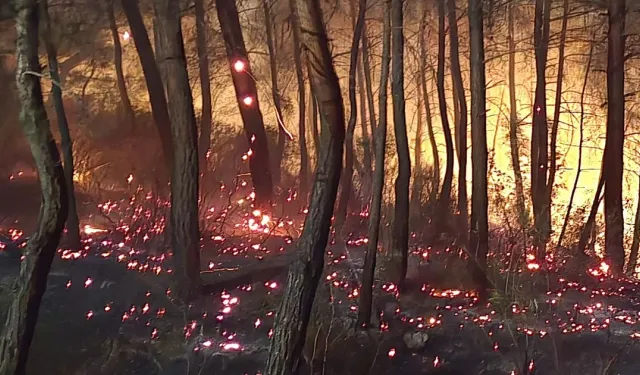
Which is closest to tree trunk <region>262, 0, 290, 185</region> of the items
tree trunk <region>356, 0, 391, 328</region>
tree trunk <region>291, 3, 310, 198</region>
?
tree trunk <region>291, 3, 310, 198</region>

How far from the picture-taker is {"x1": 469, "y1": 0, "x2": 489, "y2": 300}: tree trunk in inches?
499

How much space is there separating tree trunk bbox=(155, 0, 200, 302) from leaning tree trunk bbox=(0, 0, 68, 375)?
3859 mm

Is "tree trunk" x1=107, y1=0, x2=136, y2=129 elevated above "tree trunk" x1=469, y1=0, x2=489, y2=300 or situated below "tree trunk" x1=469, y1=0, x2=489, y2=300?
above

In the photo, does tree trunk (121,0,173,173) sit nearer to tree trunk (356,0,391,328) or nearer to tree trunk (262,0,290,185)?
tree trunk (356,0,391,328)

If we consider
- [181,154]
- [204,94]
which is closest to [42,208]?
[181,154]

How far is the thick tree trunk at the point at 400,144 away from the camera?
1170 cm

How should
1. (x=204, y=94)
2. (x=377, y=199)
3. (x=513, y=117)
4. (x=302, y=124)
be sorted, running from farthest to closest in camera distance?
(x=513, y=117) → (x=302, y=124) → (x=204, y=94) → (x=377, y=199)

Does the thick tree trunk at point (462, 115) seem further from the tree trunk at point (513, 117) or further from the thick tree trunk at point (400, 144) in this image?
the thick tree trunk at point (400, 144)

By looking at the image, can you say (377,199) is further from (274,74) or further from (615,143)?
(274,74)

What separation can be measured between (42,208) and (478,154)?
817 centimetres

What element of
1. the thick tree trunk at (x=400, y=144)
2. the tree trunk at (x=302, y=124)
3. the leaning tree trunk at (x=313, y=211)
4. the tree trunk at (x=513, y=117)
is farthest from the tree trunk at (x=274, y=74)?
the leaning tree trunk at (x=313, y=211)

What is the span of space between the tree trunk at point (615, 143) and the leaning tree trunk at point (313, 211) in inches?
421

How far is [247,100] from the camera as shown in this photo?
57.1 feet

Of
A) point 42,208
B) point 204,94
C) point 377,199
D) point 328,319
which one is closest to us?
point 42,208
